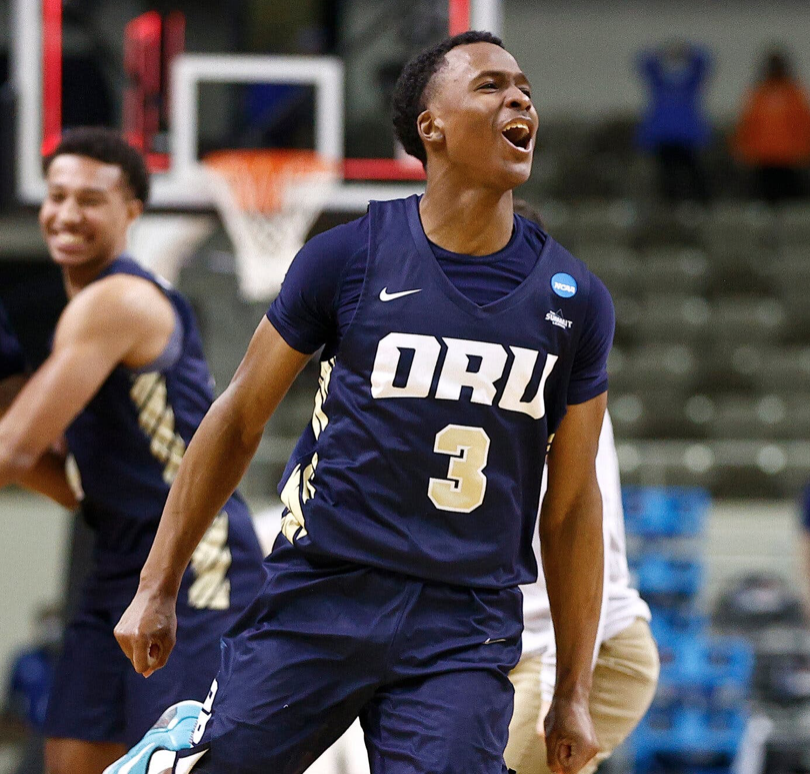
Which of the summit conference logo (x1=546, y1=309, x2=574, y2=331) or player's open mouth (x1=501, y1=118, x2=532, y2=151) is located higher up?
player's open mouth (x1=501, y1=118, x2=532, y2=151)

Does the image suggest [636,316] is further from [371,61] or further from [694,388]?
[371,61]

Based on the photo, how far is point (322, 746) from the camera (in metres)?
2.72

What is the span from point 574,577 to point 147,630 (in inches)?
33.2

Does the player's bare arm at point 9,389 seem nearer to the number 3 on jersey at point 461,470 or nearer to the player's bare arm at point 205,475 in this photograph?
the player's bare arm at point 205,475

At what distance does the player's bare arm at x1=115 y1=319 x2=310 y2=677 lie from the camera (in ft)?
9.05

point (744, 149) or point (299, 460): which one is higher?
point (299, 460)

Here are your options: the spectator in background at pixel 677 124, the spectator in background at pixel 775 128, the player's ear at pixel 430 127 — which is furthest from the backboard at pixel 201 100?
the spectator in background at pixel 775 128

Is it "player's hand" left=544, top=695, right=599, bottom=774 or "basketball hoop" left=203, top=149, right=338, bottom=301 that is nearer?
"player's hand" left=544, top=695, right=599, bottom=774

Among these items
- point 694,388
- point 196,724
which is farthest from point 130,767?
point 694,388

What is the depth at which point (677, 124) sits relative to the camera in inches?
542

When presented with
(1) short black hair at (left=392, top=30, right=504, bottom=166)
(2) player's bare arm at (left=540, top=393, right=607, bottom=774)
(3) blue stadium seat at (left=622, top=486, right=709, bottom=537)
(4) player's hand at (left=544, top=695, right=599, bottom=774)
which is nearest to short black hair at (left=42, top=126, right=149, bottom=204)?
(1) short black hair at (left=392, top=30, right=504, bottom=166)

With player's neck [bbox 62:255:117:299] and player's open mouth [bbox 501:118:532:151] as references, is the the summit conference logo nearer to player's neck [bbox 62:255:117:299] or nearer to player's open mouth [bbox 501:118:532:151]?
player's open mouth [bbox 501:118:532:151]

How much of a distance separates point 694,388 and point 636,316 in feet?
3.01

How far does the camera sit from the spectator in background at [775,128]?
14.1 meters
